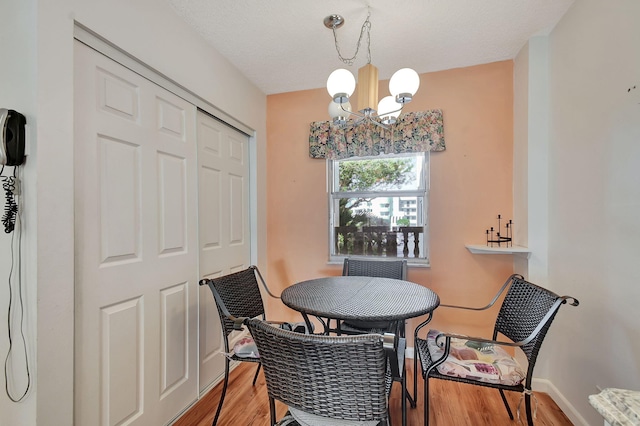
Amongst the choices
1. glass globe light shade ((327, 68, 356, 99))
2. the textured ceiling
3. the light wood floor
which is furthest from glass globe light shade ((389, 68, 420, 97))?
the light wood floor

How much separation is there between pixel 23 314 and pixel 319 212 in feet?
6.79

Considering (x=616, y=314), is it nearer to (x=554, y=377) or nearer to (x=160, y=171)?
(x=554, y=377)

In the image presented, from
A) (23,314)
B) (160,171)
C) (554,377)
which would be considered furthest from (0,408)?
(554,377)

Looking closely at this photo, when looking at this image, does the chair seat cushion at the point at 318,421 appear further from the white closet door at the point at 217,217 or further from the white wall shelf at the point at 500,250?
the white wall shelf at the point at 500,250

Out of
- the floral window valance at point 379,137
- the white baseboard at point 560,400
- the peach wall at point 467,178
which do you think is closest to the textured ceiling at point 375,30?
the peach wall at point 467,178

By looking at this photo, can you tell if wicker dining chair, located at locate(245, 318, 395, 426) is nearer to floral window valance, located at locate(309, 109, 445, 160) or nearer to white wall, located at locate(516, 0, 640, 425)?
white wall, located at locate(516, 0, 640, 425)

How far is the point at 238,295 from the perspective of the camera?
1771 millimetres

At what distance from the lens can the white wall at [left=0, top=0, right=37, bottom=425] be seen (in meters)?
1.06

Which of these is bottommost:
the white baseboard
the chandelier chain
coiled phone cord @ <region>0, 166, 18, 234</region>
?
the white baseboard

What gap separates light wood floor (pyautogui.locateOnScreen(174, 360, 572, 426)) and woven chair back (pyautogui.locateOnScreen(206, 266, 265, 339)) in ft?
1.97

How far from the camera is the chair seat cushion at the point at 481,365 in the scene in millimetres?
1336

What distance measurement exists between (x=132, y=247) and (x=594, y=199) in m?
2.50

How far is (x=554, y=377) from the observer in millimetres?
1922

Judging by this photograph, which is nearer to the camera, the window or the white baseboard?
the white baseboard
